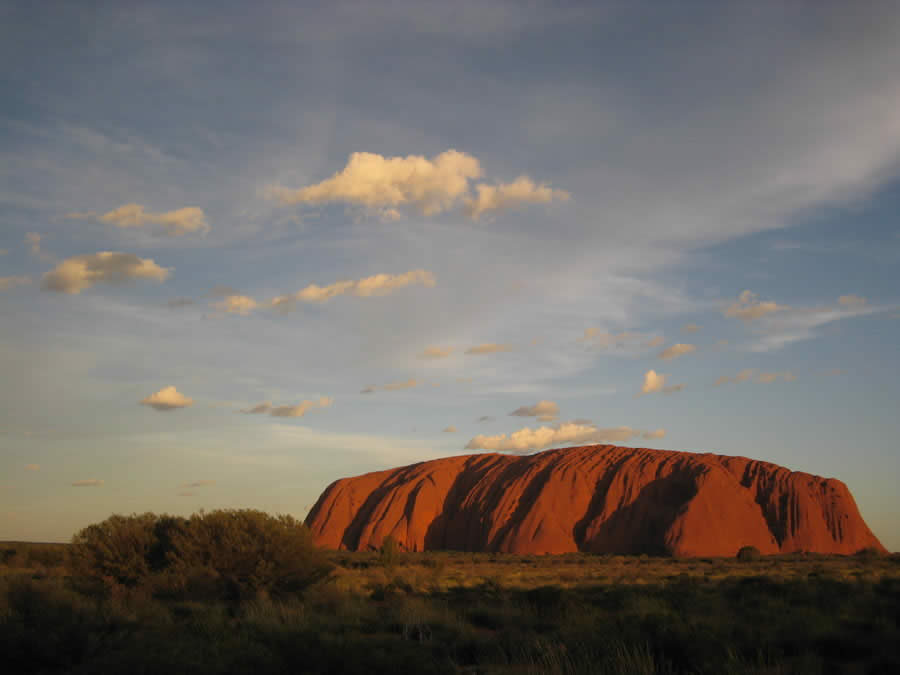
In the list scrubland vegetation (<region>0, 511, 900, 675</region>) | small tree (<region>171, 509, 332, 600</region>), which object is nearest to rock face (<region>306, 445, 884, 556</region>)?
scrubland vegetation (<region>0, 511, 900, 675</region>)

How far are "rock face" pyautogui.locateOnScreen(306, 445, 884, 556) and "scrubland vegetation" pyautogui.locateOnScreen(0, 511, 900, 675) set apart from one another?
32.6m

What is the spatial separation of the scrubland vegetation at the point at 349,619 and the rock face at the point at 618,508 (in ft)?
107

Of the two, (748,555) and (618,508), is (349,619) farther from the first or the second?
(618,508)

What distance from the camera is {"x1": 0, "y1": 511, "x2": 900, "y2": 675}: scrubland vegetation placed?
771cm

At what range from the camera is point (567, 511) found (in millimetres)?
55844

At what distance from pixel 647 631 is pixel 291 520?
11.0 m

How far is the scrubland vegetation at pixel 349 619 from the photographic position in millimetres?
7707

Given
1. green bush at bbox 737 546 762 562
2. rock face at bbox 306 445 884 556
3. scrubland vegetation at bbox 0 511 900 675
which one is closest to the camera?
scrubland vegetation at bbox 0 511 900 675

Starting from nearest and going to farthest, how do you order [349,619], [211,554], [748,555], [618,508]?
[349,619] → [211,554] → [748,555] → [618,508]

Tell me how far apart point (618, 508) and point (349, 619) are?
153 ft

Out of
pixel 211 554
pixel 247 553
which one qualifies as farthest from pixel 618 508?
pixel 211 554

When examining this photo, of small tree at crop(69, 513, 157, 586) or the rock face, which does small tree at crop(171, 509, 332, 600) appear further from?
the rock face

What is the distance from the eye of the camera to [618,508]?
54.9 meters

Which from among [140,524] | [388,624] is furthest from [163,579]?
[388,624]
